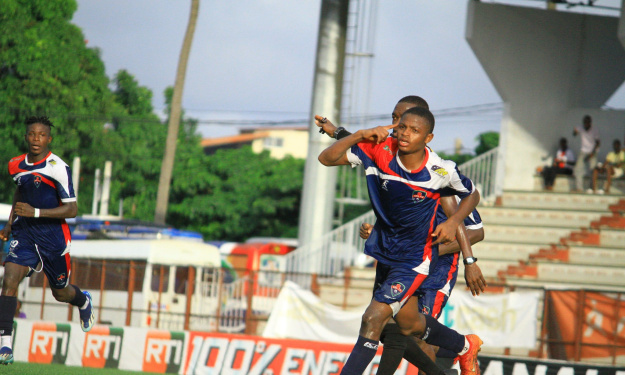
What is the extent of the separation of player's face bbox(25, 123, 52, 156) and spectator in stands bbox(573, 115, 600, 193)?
50.1 ft

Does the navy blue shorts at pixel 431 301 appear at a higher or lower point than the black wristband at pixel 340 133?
lower

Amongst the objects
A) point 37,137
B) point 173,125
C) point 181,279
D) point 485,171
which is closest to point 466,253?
point 37,137

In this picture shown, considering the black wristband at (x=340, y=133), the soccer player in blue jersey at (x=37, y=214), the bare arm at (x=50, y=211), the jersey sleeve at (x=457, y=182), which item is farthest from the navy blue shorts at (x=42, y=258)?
the jersey sleeve at (x=457, y=182)

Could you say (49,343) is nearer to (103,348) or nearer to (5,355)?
(103,348)

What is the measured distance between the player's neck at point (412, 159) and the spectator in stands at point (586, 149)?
15.1 meters

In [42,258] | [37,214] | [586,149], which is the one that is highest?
[586,149]

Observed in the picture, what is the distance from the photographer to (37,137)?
8.29m

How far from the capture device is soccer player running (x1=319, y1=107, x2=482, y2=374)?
643 centimetres

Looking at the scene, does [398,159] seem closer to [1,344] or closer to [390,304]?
[390,304]

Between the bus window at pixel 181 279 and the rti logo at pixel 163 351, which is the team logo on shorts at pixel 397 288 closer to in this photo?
the rti logo at pixel 163 351

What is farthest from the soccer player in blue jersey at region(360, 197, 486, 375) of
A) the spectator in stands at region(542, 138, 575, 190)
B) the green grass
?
the spectator in stands at region(542, 138, 575, 190)

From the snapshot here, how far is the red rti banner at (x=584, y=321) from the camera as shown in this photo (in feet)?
43.3

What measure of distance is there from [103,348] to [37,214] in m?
5.78

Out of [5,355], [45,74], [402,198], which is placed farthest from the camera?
[45,74]
